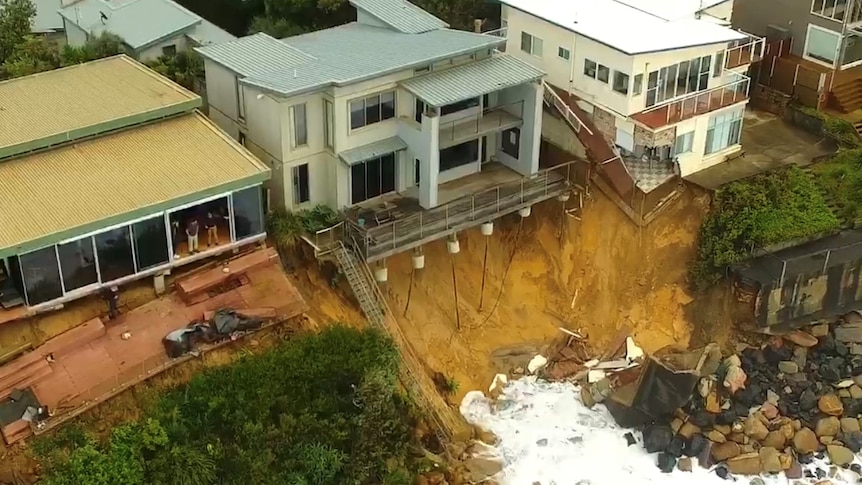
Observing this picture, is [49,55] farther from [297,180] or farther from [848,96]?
[848,96]

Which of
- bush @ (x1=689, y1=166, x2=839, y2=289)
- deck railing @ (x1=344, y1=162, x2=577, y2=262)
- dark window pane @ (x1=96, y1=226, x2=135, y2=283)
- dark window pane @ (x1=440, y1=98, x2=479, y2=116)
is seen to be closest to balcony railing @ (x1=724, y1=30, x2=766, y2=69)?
bush @ (x1=689, y1=166, x2=839, y2=289)

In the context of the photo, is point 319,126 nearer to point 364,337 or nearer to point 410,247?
point 410,247

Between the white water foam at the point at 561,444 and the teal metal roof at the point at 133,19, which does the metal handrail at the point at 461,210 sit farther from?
the teal metal roof at the point at 133,19

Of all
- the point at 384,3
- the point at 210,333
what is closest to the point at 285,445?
the point at 210,333

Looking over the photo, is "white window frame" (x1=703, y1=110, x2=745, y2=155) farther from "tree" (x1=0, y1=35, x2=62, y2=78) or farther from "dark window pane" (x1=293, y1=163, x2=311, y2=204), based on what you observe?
"tree" (x1=0, y1=35, x2=62, y2=78)

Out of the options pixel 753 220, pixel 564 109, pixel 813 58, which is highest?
pixel 813 58

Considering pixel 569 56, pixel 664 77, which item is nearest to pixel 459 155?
pixel 569 56
